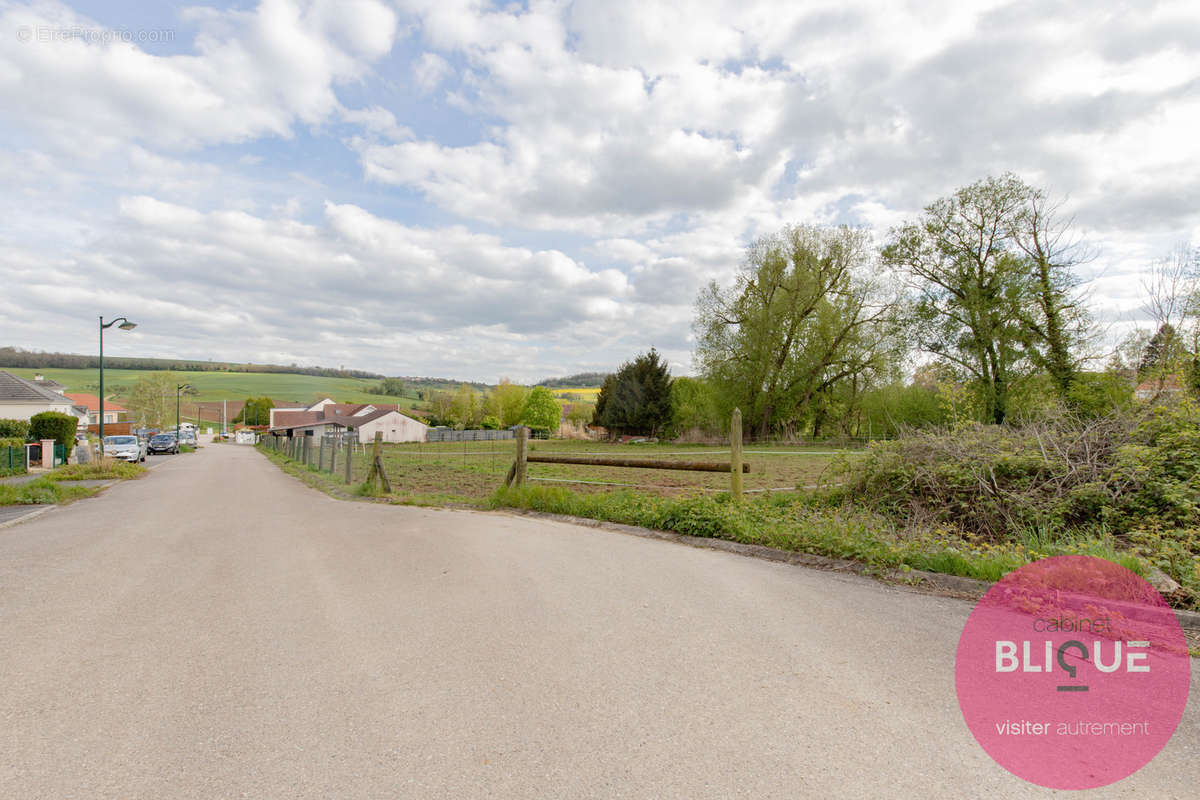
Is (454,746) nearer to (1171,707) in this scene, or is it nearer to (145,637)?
(145,637)

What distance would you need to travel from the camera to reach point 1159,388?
26.3 ft

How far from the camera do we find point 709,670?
3514 millimetres

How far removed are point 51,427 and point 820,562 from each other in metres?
34.2

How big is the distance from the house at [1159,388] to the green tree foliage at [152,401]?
9354 cm

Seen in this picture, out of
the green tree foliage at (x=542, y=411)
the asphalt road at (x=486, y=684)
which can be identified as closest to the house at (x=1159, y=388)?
the asphalt road at (x=486, y=684)

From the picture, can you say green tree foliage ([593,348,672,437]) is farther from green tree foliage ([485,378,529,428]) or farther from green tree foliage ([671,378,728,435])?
green tree foliage ([485,378,529,428])

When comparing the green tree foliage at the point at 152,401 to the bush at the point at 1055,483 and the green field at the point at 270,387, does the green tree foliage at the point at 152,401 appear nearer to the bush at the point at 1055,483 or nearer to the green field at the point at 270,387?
the green field at the point at 270,387

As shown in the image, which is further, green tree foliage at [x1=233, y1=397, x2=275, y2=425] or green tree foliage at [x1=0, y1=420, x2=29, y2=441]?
green tree foliage at [x1=233, y1=397, x2=275, y2=425]

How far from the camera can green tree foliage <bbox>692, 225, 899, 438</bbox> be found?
3756cm

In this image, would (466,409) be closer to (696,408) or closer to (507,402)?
(507,402)

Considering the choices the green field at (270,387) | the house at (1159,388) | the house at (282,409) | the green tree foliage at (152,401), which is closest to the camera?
the house at (1159,388)

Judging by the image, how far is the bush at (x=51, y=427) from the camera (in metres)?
27.4

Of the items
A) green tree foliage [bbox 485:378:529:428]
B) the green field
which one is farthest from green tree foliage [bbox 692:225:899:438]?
the green field

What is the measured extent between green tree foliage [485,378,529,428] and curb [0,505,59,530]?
76.6 meters
